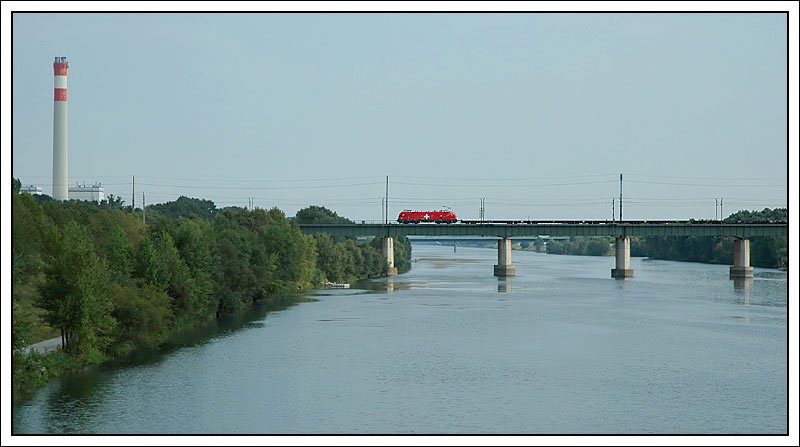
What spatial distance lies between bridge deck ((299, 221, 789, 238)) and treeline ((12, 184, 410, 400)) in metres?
27.5

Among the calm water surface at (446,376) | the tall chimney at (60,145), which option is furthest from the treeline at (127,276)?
the tall chimney at (60,145)

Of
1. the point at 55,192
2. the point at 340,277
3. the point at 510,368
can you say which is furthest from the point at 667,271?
the point at 510,368

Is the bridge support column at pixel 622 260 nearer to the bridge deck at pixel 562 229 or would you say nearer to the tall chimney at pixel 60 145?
the bridge deck at pixel 562 229

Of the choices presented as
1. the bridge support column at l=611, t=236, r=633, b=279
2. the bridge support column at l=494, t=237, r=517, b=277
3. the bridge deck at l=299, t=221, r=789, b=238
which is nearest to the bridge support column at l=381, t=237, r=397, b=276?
the bridge deck at l=299, t=221, r=789, b=238

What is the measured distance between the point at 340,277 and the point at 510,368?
2626 inches

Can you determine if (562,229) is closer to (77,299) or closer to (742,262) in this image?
(742,262)

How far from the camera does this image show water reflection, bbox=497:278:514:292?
105500 millimetres

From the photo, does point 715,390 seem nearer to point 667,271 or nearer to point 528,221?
point 528,221

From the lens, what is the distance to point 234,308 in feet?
230

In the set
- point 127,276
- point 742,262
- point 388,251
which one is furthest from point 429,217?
point 127,276

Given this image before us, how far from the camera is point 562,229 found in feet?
427

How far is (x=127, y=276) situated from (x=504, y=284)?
69782 mm

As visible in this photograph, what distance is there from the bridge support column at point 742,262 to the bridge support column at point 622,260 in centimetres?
1328

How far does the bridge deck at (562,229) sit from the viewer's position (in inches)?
4988
